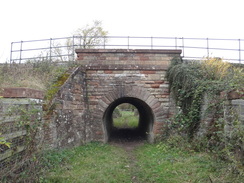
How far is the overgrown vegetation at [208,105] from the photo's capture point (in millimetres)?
4709

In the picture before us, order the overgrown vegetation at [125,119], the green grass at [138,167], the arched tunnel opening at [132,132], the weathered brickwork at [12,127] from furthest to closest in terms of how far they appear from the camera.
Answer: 1. the overgrown vegetation at [125,119]
2. the arched tunnel opening at [132,132]
3. the green grass at [138,167]
4. the weathered brickwork at [12,127]

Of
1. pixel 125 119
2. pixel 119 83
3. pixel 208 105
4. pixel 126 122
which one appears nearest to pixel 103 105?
pixel 119 83

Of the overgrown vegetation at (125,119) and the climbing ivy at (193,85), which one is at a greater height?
the climbing ivy at (193,85)

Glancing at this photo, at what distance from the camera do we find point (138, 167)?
5930mm

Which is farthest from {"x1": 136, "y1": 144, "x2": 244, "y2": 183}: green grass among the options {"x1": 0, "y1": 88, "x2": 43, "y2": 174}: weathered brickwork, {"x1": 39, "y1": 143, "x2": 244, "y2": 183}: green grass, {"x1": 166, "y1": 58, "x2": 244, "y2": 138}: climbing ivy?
{"x1": 0, "y1": 88, "x2": 43, "y2": 174}: weathered brickwork

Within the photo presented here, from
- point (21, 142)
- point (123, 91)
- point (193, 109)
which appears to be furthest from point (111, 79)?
point (21, 142)

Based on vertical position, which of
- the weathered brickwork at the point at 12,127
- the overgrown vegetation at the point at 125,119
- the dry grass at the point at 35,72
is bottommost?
the overgrown vegetation at the point at 125,119

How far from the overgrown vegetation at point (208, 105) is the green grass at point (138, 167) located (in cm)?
40

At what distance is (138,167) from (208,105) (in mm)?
2844

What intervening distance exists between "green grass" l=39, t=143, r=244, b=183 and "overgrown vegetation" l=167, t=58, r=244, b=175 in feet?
1.31

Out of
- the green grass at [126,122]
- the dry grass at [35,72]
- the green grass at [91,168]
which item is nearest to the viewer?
the green grass at [91,168]

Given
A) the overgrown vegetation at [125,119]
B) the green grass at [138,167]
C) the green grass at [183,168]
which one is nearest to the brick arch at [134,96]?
the green grass at [138,167]

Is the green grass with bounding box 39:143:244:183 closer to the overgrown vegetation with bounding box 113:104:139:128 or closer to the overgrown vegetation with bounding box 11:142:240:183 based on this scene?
the overgrown vegetation with bounding box 11:142:240:183

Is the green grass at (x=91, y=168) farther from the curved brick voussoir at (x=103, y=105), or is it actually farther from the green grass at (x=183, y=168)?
the curved brick voussoir at (x=103, y=105)
